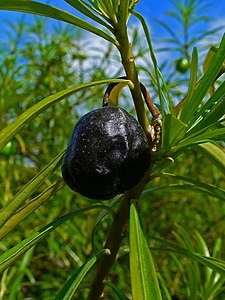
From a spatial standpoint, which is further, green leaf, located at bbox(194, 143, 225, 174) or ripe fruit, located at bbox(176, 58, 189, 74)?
ripe fruit, located at bbox(176, 58, 189, 74)

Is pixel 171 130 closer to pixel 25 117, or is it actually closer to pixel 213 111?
pixel 213 111

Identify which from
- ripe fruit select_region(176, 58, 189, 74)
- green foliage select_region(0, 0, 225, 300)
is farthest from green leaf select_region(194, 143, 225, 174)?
ripe fruit select_region(176, 58, 189, 74)

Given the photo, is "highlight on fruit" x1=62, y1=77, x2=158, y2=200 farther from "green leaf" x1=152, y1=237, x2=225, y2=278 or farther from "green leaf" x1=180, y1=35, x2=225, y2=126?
"green leaf" x1=152, y1=237, x2=225, y2=278

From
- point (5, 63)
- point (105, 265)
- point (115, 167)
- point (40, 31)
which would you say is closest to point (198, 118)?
point (115, 167)

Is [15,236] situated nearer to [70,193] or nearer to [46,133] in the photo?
[70,193]

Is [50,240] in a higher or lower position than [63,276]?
higher

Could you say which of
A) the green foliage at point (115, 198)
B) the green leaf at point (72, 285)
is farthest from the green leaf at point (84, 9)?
the green leaf at point (72, 285)
